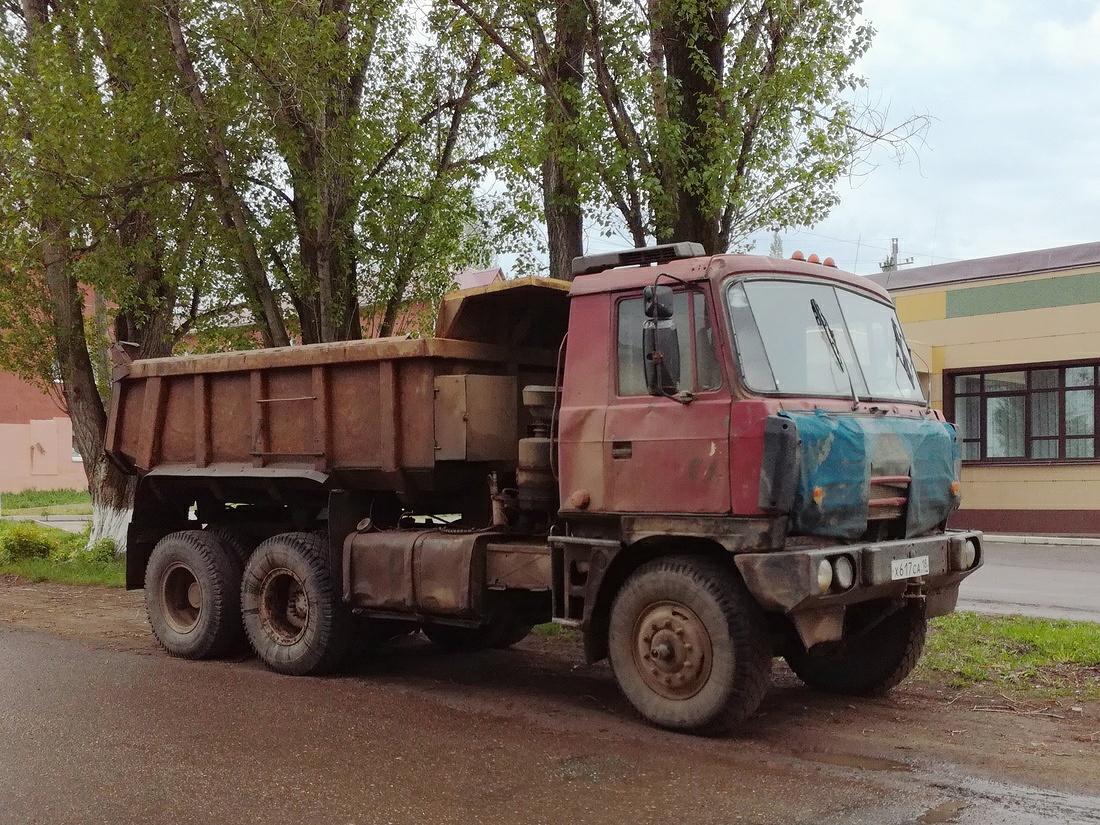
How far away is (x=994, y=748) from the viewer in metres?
5.89

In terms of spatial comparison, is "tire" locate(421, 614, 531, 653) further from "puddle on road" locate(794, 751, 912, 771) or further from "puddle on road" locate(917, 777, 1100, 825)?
"puddle on road" locate(917, 777, 1100, 825)

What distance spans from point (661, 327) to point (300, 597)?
150 inches

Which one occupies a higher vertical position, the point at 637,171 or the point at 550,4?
the point at 550,4

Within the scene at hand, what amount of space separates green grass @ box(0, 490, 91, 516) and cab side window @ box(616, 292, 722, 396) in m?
25.7

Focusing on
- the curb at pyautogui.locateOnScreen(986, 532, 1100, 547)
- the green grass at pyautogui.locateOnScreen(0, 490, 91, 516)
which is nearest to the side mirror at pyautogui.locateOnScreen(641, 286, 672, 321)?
the curb at pyautogui.locateOnScreen(986, 532, 1100, 547)

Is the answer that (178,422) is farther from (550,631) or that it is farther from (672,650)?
(672,650)

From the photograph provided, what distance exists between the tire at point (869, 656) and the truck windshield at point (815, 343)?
4.46ft

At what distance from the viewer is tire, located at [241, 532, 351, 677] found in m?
8.19

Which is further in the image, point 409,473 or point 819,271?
point 409,473

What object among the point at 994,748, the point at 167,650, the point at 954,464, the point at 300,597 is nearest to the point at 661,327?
the point at 954,464

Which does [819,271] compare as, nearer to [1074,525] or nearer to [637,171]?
[637,171]

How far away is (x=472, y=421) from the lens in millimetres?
7590

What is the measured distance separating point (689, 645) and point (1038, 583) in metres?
8.81

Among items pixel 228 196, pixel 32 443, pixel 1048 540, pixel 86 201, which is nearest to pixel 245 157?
pixel 228 196
